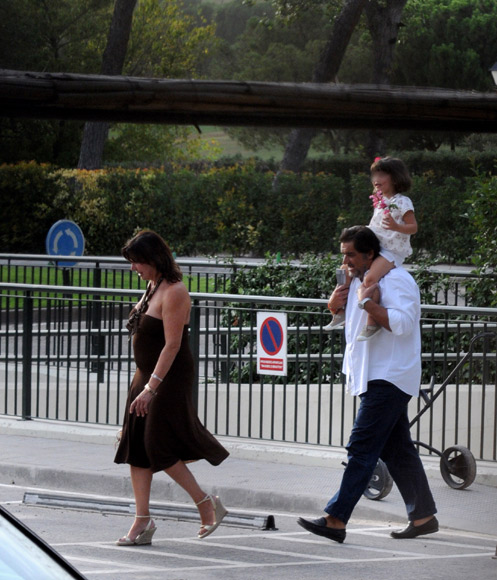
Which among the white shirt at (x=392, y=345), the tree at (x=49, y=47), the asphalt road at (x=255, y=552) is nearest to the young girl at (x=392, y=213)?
the white shirt at (x=392, y=345)

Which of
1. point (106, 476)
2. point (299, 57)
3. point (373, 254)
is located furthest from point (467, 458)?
point (299, 57)

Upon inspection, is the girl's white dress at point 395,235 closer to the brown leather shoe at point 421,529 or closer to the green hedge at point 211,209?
the brown leather shoe at point 421,529

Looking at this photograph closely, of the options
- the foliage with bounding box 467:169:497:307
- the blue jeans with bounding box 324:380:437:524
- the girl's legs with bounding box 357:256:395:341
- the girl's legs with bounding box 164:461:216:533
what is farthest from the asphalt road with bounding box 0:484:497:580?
the foliage with bounding box 467:169:497:307

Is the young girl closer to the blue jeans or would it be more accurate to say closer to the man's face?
the man's face

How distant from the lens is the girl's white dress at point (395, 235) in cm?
700

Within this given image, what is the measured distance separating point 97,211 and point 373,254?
87.6 ft

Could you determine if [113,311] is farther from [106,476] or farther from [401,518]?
[401,518]

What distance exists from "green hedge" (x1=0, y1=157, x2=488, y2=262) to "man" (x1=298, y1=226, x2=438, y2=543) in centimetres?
2372

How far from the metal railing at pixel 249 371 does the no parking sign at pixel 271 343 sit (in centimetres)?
14

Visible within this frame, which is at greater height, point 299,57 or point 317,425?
point 299,57

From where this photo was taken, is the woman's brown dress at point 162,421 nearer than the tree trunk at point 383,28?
Yes

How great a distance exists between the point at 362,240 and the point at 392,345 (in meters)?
0.64

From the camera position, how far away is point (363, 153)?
47344 mm

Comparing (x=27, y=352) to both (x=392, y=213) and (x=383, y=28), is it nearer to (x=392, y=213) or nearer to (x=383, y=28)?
(x=392, y=213)
